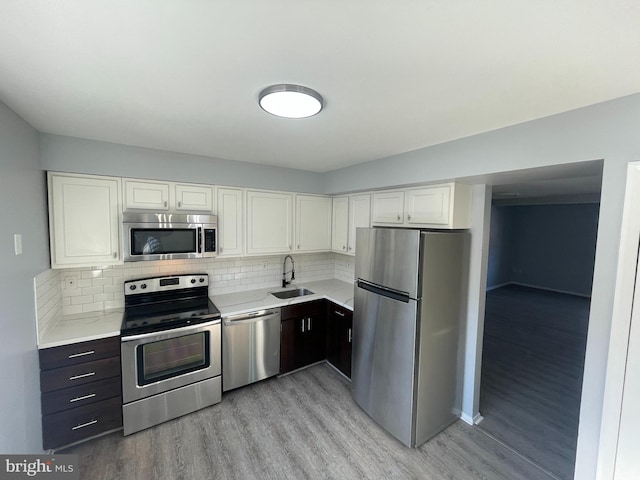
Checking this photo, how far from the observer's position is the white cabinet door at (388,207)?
269 cm

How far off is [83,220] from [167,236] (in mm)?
624

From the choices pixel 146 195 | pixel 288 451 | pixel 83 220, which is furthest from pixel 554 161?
pixel 83 220

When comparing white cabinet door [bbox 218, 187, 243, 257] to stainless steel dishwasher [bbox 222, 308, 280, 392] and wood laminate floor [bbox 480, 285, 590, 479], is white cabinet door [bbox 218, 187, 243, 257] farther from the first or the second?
wood laminate floor [bbox 480, 285, 590, 479]

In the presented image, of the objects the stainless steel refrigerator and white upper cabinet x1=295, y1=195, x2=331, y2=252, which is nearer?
the stainless steel refrigerator

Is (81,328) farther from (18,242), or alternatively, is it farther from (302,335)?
(302,335)

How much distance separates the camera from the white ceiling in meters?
0.83

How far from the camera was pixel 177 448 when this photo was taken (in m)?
2.11

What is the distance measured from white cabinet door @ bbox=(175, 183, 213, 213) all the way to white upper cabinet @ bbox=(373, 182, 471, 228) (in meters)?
1.86

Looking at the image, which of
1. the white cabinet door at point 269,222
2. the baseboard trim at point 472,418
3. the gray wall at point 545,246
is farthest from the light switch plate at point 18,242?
the gray wall at point 545,246

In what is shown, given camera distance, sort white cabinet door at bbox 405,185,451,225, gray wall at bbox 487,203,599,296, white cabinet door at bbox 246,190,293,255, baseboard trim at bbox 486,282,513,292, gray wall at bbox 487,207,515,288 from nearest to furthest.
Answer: white cabinet door at bbox 405,185,451,225 < white cabinet door at bbox 246,190,293,255 < gray wall at bbox 487,203,599,296 < gray wall at bbox 487,207,515,288 < baseboard trim at bbox 486,282,513,292

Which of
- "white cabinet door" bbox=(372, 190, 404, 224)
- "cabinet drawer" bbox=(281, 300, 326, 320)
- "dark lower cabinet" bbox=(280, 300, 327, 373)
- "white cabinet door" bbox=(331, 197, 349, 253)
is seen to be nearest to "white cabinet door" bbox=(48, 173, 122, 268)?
"cabinet drawer" bbox=(281, 300, 326, 320)

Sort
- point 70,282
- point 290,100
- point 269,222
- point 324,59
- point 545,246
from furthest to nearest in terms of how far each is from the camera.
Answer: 1. point 545,246
2. point 269,222
3. point 70,282
4. point 290,100
5. point 324,59

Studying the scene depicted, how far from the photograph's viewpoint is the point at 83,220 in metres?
2.25

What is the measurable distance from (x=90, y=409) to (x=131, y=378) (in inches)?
12.7
